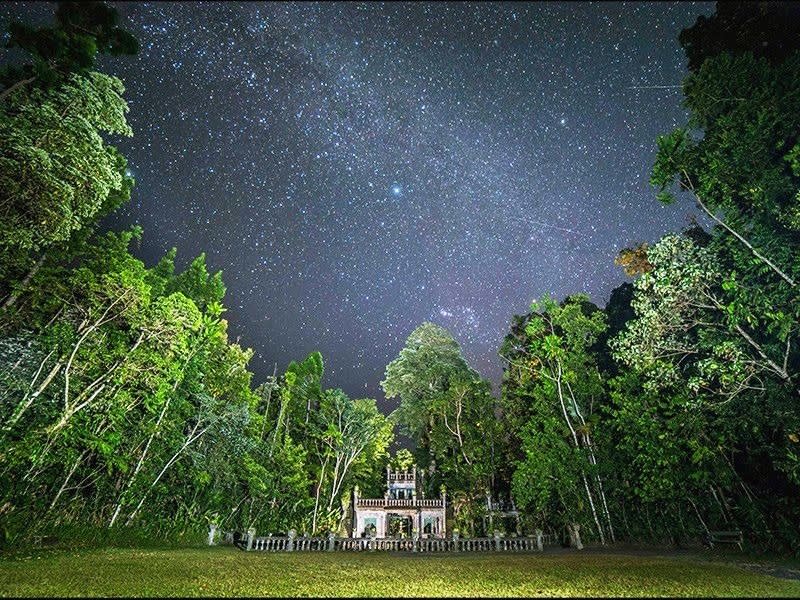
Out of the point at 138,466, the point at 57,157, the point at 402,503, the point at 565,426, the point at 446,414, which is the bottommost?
the point at 138,466

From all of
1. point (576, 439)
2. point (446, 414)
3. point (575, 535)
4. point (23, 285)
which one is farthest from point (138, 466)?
point (576, 439)

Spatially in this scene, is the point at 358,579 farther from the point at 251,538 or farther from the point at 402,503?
the point at 402,503

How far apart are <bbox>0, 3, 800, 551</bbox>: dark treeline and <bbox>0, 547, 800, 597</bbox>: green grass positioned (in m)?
3.36

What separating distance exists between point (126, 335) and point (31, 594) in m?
9.88

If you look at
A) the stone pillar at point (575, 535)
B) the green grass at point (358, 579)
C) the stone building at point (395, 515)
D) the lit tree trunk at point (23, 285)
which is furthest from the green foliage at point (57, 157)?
the stone building at point (395, 515)

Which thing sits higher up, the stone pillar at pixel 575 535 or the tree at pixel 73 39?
the tree at pixel 73 39

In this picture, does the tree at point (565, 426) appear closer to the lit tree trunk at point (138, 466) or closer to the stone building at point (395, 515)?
the stone building at point (395, 515)

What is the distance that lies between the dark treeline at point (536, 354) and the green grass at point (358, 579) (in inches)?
132

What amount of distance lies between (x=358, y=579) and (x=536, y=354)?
16503 mm

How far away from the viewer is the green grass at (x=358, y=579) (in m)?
6.31

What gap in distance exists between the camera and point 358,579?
7.81 meters

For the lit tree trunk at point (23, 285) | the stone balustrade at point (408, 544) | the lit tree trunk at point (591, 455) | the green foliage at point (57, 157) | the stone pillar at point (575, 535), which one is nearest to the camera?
the green foliage at point (57, 157)

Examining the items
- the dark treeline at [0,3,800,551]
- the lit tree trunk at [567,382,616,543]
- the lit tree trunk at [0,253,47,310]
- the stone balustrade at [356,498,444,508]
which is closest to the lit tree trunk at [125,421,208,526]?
the dark treeline at [0,3,800,551]

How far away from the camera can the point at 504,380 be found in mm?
25031
